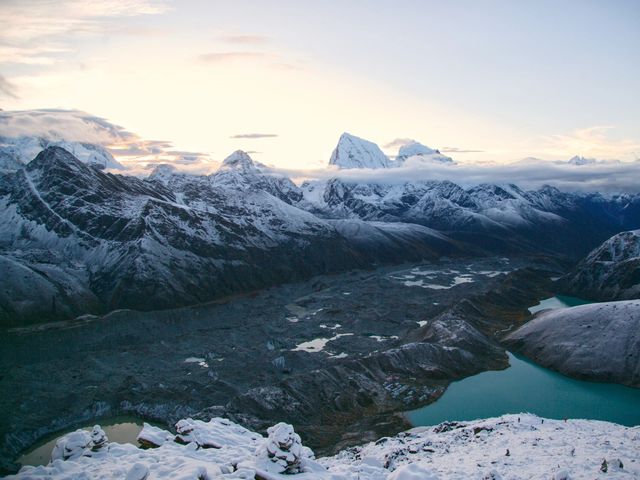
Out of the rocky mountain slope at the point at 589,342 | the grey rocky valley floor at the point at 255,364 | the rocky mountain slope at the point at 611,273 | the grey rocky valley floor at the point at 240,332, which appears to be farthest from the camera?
the rocky mountain slope at the point at 611,273

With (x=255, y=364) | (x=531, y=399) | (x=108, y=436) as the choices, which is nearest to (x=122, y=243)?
(x=255, y=364)

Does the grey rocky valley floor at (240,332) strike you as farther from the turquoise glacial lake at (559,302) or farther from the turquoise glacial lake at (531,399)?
the turquoise glacial lake at (559,302)

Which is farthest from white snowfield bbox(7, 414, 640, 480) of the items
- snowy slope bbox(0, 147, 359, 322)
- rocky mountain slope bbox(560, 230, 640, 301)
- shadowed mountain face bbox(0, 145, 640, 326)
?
rocky mountain slope bbox(560, 230, 640, 301)

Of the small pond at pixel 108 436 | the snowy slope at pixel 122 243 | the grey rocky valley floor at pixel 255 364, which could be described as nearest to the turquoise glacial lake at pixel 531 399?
the grey rocky valley floor at pixel 255 364

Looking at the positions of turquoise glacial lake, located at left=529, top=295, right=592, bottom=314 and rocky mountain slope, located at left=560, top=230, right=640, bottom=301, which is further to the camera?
turquoise glacial lake, located at left=529, top=295, right=592, bottom=314

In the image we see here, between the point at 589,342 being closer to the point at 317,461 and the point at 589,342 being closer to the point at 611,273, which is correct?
the point at 317,461

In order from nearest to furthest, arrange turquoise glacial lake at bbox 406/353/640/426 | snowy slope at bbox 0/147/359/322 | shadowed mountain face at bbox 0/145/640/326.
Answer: turquoise glacial lake at bbox 406/353/640/426 < shadowed mountain face at bbox 0/145/640/326 < snowy slope at bbox 0/147/359/322

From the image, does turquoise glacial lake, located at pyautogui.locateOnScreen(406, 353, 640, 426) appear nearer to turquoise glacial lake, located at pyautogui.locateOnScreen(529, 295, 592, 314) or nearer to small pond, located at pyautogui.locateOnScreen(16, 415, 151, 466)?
small pond, located at pyautogui.locateOnScreen(16, 415, 151, 466)

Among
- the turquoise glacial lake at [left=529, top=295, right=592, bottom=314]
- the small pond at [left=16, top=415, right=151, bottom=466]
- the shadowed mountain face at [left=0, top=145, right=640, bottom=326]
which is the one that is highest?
the shadowed mountain face at [left=0, top=145, right=640, bottom=326]
